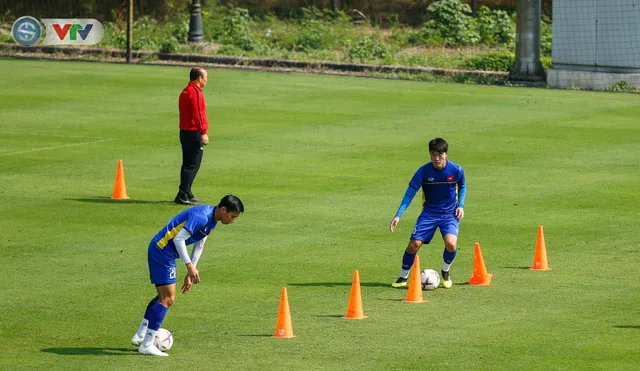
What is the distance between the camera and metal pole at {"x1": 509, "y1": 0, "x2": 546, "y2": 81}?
3841cm

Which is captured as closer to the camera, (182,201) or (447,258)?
(447,258)

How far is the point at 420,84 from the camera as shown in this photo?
37.6 meters

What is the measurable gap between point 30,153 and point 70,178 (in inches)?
119

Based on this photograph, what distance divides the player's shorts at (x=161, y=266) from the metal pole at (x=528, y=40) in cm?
2782

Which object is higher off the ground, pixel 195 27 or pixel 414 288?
pixel 195 27

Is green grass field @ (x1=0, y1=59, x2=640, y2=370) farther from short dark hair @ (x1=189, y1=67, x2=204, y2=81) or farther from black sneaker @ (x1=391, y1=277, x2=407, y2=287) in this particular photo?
short dark hair @ (x1=189, y1=67, x2=204, y2=81)

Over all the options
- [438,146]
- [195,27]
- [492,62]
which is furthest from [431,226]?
[195,27]

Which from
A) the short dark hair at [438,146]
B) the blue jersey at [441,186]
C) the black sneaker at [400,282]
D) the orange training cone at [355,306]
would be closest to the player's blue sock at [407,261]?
the black sneaker at [400,282]

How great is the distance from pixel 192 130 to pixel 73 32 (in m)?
28.3

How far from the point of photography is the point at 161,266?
1194 cm

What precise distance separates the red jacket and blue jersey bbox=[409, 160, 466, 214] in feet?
21.2

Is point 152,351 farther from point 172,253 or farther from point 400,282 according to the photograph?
point 400,282

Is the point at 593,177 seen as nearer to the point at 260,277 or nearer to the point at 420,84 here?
the point at 260,277

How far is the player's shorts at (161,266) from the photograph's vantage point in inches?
470
